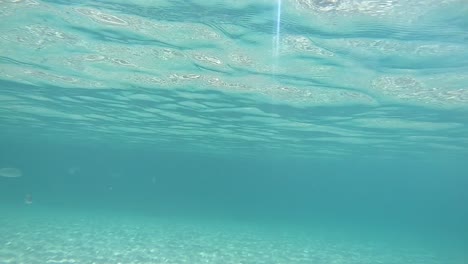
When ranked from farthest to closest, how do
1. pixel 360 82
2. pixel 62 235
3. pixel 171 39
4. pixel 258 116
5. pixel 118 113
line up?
pixel 118 113 < pixel 258 116 < pixel 62 235 < pixel 360 82 < pixel 171 39

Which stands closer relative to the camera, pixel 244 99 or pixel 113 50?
pixel 113 50

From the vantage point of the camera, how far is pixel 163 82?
51.2ft

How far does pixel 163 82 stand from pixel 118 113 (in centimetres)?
917

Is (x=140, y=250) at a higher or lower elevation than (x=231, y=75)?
lower

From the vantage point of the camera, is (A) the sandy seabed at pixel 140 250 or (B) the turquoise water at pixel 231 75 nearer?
(B) the turquoise water at pixel 231 75

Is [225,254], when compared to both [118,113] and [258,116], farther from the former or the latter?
[118,113]

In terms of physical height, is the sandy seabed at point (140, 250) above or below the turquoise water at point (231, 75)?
below

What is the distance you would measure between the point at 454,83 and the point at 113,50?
43.1ft

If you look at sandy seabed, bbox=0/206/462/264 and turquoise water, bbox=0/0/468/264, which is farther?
sandy seabed, bbox=0/206/462/264

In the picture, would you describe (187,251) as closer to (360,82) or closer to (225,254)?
(225,254)

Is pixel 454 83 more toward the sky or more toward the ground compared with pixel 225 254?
more toward the sky

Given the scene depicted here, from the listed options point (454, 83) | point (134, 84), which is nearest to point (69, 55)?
point (134, 84)

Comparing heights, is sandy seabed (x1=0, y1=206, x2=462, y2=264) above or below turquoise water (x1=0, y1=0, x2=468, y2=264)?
below

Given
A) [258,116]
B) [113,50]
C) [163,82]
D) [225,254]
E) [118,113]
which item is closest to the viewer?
[113,50]
